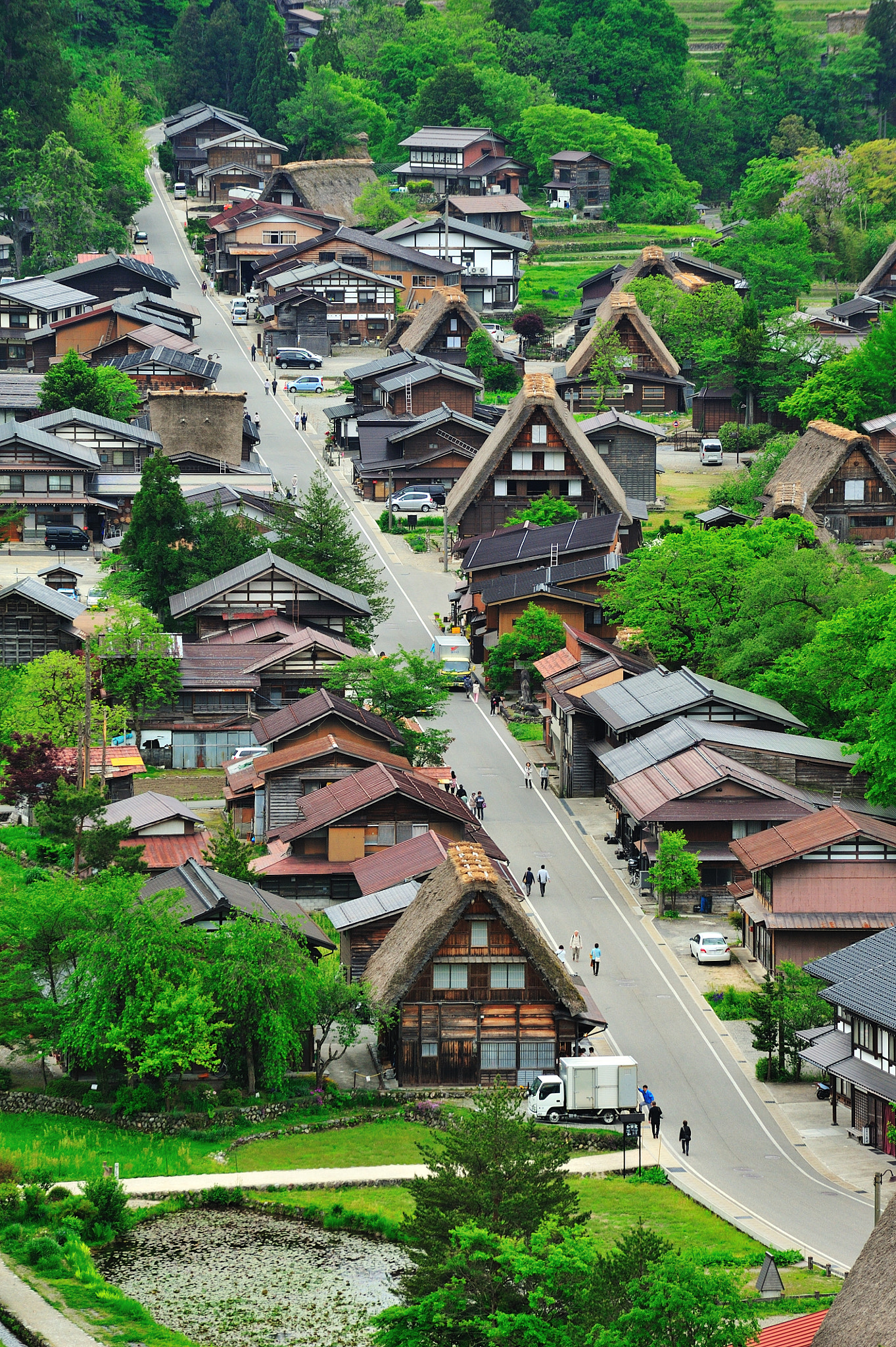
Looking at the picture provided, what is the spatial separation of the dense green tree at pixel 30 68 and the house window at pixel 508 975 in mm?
96130

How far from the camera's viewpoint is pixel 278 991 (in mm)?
39594

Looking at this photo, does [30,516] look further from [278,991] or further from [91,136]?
[91,136]

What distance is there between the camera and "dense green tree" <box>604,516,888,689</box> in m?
60.5

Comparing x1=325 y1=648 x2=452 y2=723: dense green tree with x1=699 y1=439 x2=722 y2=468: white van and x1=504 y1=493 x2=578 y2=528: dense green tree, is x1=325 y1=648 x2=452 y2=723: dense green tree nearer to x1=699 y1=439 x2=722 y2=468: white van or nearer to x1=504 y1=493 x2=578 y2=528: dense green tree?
x1=504 y1=493 x2=578 y2=528: dense green tree

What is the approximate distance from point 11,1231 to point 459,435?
195 feet

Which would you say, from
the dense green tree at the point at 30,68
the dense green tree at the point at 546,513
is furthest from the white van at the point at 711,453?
the dense green tree at the point at 30,68

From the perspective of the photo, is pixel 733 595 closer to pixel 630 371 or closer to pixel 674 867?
pixel 674 867

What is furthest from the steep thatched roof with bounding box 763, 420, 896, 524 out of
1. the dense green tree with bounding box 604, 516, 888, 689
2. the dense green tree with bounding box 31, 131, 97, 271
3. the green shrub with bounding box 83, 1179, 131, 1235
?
the dense green tree with bounding box 31, 131, 97, 271

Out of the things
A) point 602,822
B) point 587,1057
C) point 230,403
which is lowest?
point 587,1057

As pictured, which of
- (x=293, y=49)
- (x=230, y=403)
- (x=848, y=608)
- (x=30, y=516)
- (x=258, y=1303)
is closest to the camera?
(x=258, y=1303)

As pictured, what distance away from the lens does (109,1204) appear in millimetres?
34438

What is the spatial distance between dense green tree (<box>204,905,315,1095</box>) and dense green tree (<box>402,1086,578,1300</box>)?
980cm

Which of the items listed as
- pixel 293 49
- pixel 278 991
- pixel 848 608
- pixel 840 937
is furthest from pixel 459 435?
pixel 293 49

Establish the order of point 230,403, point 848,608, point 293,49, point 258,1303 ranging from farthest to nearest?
point 293,49, point 230,403, point 848,608, point 258,1303
